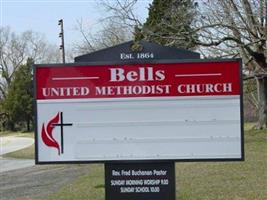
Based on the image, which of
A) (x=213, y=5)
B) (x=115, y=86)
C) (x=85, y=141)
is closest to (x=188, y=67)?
(x=115, y=86)

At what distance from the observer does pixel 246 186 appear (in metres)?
11.1

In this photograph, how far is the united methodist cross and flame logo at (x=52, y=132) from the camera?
5855mm

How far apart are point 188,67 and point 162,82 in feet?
1.01

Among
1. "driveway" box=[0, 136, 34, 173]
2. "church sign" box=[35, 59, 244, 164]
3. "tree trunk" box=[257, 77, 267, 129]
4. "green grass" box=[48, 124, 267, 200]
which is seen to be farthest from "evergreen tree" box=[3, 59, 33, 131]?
"church sign" box=[35, 59, 244, 164]

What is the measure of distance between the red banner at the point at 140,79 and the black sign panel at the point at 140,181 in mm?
742

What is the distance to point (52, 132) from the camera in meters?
5.86

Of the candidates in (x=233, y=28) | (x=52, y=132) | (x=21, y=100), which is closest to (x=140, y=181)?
(x=52, y=132)

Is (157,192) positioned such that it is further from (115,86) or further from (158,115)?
(115,86)

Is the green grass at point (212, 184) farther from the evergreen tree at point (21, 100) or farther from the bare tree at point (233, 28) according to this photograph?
the evergreen tree at point (21, 100)

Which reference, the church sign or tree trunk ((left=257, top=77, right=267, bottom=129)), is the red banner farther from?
tree trunk ((left=257, top=77, right=267, bottom=129))

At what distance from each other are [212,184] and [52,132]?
6.47 m

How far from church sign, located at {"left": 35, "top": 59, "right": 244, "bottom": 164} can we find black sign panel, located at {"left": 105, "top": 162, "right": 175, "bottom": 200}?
125 millimetres

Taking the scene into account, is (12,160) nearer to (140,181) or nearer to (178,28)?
(178,28)

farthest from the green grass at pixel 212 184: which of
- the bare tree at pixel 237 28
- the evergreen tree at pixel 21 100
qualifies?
the evergreen tree at pixel 21 100
